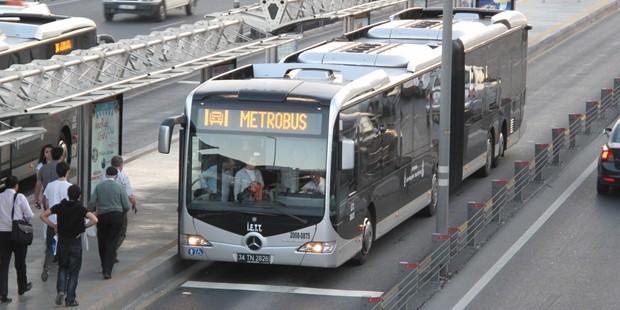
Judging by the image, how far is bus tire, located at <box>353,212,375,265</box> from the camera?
70.0 feet

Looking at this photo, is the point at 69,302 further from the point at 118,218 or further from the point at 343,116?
the point at 343,116

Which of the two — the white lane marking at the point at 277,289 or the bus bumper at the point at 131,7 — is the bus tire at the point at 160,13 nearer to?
the bus bumper at the point at 131,7

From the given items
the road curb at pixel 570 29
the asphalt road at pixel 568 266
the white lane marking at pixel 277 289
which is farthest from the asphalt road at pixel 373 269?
the road curb at pixel 570 29

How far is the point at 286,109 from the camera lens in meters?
20.0

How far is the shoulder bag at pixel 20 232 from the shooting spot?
18.2 metres

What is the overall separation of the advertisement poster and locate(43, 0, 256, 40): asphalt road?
89.0ft

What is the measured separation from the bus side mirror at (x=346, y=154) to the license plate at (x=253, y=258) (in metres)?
1.59

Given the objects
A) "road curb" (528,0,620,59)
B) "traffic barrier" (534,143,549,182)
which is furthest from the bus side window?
"road curb" (528,0,620,59)

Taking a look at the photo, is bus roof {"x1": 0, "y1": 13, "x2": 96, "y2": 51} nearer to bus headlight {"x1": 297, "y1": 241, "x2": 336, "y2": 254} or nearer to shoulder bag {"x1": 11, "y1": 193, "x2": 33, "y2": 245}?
shoulder bag {"x1": 11, "y1": 193, "x2": 33, "y2": 245}

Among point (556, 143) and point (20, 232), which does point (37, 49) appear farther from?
point (20, 232)

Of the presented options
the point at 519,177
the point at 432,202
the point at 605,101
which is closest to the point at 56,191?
the point at 432,202

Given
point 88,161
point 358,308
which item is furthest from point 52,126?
point 358,308

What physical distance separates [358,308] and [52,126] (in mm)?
10625

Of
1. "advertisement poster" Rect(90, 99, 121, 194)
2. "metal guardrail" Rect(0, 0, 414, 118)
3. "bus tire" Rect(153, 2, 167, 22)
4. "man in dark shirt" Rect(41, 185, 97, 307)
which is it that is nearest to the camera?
"man in dark shirt" Rect(41, 185, 97, 307)
